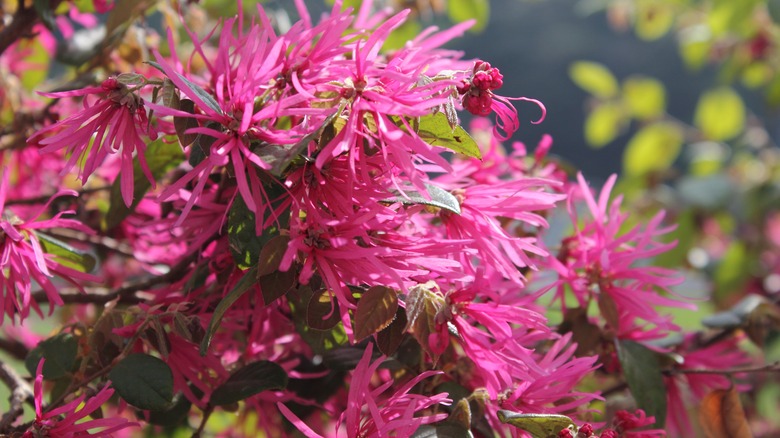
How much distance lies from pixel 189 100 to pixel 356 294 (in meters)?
0.15

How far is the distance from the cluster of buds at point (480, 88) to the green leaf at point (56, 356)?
31 centimetres

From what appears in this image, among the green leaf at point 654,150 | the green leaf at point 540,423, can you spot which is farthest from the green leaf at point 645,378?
the green leaf at point 654,150

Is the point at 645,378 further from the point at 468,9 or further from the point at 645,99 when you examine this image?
the point at 645,99

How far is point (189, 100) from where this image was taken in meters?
0.45

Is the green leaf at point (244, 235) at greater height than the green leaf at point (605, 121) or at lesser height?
greater

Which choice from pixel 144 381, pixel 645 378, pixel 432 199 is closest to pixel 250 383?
pixel 144 381

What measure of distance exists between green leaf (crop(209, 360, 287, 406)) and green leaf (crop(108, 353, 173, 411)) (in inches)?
1.7

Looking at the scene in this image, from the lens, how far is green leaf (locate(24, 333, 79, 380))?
0.52 meters

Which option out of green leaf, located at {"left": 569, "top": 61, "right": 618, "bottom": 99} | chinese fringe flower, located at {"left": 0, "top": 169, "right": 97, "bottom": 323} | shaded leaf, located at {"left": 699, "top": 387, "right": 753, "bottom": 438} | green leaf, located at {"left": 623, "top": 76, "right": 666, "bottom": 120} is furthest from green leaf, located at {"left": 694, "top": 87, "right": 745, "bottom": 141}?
chinese fringe flower, located at {"left": 0, "top": 169, "right": 97, "bottom": 323}

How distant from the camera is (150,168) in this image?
60 centimetres

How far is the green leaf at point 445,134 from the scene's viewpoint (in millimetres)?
448

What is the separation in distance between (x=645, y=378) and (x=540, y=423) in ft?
0.60

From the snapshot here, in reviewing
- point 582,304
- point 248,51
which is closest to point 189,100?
point 248,51

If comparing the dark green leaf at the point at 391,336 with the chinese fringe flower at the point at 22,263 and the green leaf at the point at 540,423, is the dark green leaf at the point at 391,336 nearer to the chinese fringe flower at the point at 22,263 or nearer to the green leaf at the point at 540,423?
the green leaf at the point at 540,423
